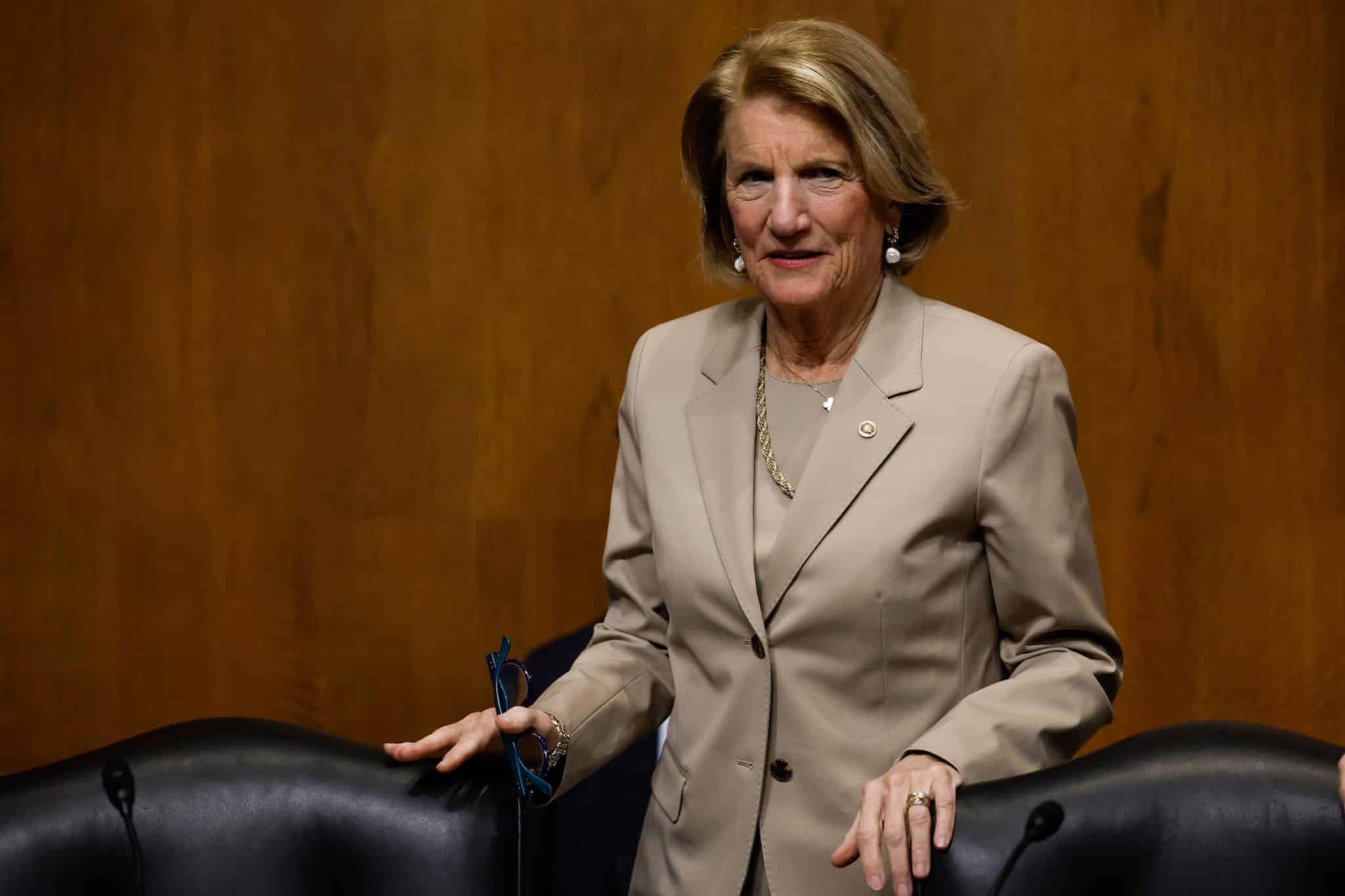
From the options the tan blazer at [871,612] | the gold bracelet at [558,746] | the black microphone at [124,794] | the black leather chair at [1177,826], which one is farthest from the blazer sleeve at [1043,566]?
the black microphone at [124,794]

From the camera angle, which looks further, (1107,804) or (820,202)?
(820,202)

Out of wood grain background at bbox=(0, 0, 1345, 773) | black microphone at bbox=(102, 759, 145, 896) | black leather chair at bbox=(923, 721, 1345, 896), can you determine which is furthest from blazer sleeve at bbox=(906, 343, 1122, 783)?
wood grain background at bbox=(0, 0, 1345, 773)

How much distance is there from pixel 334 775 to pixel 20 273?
1669 millimetres

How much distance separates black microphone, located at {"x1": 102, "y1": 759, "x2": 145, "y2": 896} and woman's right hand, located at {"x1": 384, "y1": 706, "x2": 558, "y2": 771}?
0.71 feet

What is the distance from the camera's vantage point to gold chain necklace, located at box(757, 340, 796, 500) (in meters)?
1.50

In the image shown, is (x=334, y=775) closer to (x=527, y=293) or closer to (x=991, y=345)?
(x=991, y=345)

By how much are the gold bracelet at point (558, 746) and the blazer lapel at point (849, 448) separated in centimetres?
22

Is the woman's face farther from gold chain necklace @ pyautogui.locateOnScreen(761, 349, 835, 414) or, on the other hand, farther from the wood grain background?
the wood grain background

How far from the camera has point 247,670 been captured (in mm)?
2623

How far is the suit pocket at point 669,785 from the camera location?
149 cm

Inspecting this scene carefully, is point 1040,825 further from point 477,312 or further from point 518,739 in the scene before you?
point 477,312

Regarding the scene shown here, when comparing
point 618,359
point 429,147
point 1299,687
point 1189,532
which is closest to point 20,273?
point 429,147

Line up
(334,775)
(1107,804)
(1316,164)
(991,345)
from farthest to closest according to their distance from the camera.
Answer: (1316,164)
(991,345)
(334,775)
(1107,804)

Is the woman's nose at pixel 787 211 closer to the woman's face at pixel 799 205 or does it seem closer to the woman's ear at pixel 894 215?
the woman's face at pixel 799 205
